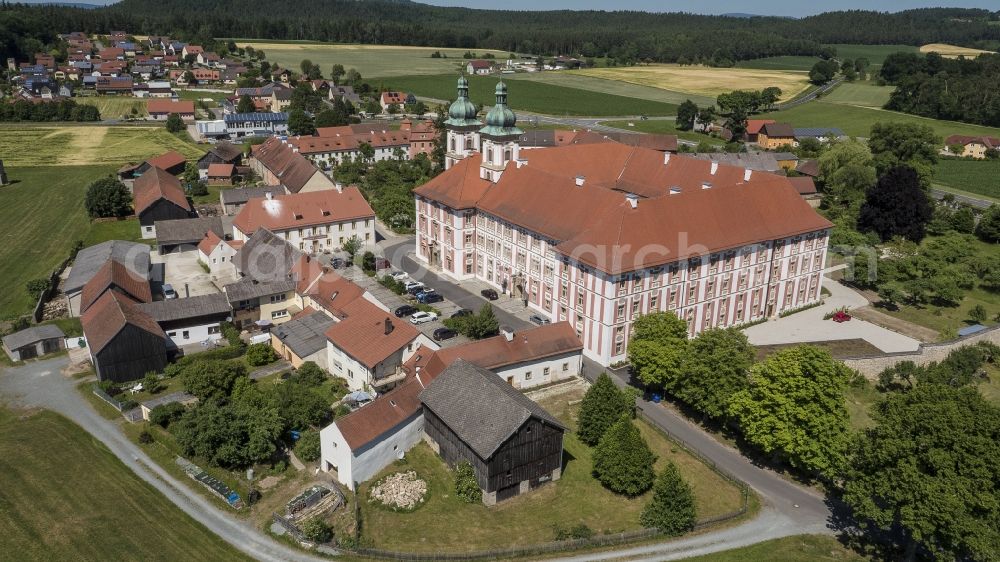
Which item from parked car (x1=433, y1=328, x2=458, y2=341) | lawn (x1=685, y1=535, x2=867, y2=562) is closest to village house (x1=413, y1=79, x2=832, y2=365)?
parked car (x1=433, y1=328, x2=458, y2=341)

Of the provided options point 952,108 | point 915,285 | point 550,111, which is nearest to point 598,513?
point 915,285

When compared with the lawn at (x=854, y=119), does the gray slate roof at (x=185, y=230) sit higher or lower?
lower

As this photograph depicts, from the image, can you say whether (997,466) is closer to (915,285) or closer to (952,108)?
(915,285)

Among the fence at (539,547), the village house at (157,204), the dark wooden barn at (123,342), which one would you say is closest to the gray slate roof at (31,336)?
the dark wooden barn at (123,342)

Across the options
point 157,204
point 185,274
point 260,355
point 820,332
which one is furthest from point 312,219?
point 820,332

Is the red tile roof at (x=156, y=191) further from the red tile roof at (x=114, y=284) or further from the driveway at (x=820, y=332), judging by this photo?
the driveway at (x=820, y=332)

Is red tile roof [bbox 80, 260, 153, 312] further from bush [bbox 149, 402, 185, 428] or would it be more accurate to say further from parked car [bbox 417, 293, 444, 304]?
parked car [bbox 417, 293, 444, 304]
